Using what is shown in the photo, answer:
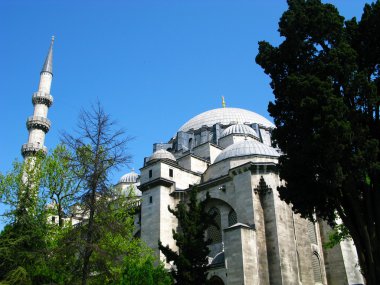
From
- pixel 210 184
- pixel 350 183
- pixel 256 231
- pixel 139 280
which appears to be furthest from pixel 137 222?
pixel 350 183

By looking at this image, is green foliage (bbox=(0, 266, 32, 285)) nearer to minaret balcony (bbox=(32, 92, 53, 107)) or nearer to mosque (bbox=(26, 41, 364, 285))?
mosque (bbox=(26, 41, 364, 285))

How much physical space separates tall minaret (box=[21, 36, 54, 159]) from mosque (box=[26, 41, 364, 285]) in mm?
10926

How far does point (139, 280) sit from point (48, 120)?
72.3 ft

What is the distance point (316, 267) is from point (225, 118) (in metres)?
19.1

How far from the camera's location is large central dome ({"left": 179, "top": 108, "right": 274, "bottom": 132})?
38656 millimetres

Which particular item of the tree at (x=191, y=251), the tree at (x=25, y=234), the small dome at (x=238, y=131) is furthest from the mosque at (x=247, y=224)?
the tree at (x=25, y=234)

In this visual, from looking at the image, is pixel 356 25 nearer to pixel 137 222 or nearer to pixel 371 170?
pixel 371 170

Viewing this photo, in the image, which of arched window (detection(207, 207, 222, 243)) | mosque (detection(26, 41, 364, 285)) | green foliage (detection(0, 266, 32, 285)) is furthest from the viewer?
arched window (detection(207, 207, 222, 243))

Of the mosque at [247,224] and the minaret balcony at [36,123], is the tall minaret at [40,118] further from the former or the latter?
the mosque at [247,224]

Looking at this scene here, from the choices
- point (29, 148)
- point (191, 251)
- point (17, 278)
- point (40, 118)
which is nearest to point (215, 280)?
point (191, 251)

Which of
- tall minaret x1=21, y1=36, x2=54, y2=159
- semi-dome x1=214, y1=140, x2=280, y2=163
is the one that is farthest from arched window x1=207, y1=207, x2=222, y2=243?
tall minaret x1=21, y1=36, x2=54, y2=159

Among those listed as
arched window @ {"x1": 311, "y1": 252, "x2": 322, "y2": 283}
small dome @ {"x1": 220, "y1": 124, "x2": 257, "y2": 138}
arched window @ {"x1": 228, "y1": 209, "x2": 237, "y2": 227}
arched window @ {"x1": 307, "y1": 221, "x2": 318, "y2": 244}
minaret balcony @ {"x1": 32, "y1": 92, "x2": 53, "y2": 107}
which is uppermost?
minaret balcony @ {"x1": 32, "y1": 92, "x2": 53, "y2": 107}

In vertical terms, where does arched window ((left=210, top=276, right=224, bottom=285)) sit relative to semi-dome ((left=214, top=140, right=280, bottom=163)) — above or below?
below

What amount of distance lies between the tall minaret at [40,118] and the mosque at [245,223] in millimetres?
10926
